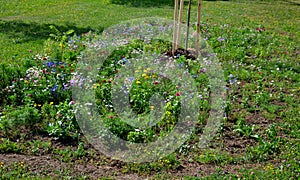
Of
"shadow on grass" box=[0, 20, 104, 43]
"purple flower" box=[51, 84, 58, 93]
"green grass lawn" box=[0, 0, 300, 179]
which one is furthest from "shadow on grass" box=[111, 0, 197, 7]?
"purple flower" box=[51, 84, 58, 93]

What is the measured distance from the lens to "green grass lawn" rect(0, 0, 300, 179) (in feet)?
14.0

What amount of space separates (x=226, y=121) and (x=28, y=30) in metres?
5.86

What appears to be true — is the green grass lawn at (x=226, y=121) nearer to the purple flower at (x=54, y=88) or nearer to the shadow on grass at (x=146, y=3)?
the purple flower at (x=54, y=88)

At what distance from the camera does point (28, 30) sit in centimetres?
932

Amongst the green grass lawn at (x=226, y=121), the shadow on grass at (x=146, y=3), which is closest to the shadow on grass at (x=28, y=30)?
the green grass lawn at (x=226, y=121)

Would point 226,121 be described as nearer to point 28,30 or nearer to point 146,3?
point 28,30

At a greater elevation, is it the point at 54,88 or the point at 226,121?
the point at 54,88

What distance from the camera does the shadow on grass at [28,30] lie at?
8.70m

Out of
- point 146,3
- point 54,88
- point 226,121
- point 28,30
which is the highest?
point 146,3

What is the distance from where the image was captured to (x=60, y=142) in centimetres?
471

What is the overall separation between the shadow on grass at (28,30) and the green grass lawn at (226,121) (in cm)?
2

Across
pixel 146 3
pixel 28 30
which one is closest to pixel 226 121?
pixel 28 30

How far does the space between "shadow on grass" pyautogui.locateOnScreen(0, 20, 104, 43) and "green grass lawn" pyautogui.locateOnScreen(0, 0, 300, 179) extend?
21 millimetres

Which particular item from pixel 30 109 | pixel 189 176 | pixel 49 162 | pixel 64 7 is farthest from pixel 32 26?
pixel 189 176
